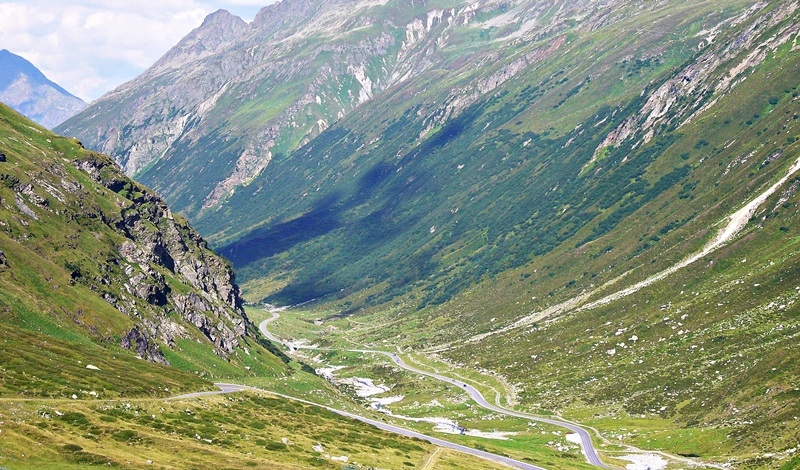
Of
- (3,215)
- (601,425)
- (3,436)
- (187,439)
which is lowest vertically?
(3,436)

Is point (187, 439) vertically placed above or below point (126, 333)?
below

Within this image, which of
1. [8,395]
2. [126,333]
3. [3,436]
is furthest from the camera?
[126,333]

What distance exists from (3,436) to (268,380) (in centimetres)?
11229

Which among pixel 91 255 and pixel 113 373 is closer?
pixel 113 373

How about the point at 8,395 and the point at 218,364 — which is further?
the point at 218,364

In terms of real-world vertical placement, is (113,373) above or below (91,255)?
below

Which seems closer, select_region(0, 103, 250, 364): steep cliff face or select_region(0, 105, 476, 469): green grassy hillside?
select_region(0, 105, 476, 469): green grassy hillside

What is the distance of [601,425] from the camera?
580 feet

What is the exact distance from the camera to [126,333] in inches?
6304

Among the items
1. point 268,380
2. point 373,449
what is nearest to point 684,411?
point 373,449

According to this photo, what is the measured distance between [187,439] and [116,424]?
859cm

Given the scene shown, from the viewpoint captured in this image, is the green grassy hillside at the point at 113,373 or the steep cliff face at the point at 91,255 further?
the steep cliff face at the point at 91,255

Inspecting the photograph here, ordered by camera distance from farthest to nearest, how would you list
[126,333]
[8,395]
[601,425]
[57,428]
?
1. [601,425]
2. [126,333]
3. [8,395]
4. [57,428]

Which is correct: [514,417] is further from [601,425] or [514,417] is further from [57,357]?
[57,357]
